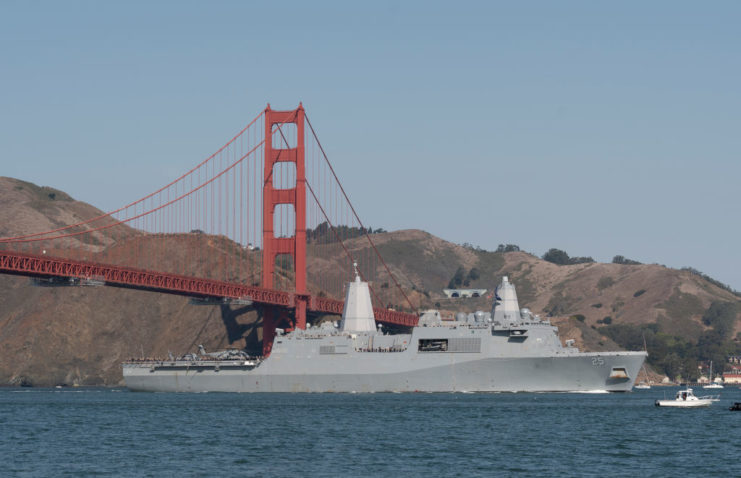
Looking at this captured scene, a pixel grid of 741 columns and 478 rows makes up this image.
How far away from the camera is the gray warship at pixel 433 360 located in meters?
73.8

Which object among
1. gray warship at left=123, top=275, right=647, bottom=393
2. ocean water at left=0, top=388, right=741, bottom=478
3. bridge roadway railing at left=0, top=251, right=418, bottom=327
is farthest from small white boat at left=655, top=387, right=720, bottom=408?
bridge roadway railing at left=0, top=251, right=418, bottom=327

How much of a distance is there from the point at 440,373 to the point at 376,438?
29901mm

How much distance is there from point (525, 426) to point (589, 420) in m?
4.70

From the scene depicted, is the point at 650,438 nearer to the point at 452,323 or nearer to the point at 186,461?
the point at 186,461

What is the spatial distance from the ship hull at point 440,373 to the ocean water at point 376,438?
4.18 metres

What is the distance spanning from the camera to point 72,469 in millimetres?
37281

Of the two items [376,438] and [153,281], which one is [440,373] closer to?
[153,281]

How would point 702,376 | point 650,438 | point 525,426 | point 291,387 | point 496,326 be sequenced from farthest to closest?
point 702,376
point 291,387
point 496,326
point 525,426
point 650,438

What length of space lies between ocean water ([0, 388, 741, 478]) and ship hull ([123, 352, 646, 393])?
13.7ft

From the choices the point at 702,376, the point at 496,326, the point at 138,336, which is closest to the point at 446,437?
the point at 496,326

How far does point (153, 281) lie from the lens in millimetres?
83812

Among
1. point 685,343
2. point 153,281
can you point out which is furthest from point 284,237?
point 685,343

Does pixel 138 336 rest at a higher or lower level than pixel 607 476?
higher

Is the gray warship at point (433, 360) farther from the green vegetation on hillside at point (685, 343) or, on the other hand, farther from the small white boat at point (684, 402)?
the green vegetation on hillside at point (685, 343)
